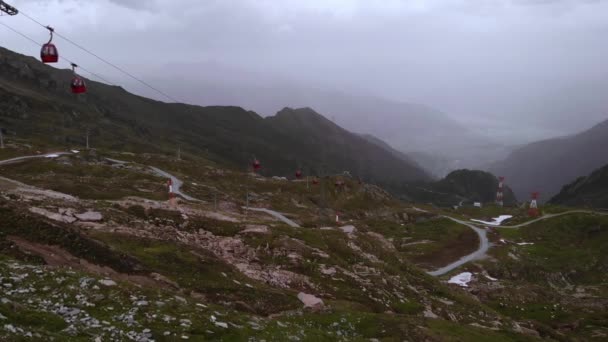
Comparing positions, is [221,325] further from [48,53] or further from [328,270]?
[48,53]

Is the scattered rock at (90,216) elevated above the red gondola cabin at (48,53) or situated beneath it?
situated beneath

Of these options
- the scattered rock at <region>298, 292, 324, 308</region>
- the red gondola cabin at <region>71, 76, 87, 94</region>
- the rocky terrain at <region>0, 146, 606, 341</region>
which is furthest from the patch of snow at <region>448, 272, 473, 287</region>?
the red gondola cabin at <region>71, 76, 87, 94</region>

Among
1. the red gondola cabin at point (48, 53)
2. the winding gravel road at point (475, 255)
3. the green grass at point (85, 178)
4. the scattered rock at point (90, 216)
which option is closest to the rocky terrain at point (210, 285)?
the scattered rock at point (90, 216)

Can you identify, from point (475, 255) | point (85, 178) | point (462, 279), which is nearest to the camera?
point (85, 178)

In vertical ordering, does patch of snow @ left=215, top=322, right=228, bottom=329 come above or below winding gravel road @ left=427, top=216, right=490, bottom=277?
above

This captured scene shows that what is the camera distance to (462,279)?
315 ft

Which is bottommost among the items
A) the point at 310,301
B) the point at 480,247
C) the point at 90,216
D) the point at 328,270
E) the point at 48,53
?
the point at 480,247

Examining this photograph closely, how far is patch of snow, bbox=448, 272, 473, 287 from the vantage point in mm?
91412

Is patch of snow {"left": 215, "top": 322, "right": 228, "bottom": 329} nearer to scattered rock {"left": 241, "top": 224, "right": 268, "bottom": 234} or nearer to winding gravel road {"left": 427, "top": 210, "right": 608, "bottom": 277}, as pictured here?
scattered rock {"left": 241, "top": 224, "right": 268, "bottom": 234}

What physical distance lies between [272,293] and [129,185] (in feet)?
259

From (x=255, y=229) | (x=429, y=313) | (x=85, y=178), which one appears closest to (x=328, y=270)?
(x=255, y=229)

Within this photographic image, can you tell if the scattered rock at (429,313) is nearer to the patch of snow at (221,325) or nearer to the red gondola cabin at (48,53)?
the patch of snow at (221,325)

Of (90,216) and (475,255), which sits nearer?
(90,216)

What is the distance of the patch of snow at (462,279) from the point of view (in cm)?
9141
